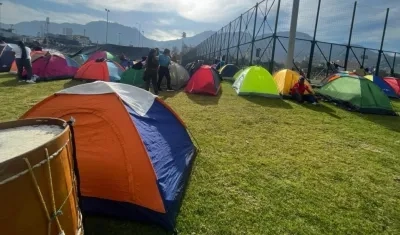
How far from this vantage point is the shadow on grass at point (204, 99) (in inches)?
391

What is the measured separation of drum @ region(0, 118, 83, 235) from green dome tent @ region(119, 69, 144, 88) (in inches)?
395

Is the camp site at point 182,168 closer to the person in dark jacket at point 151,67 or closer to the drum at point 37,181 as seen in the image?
the drum at point 37,181

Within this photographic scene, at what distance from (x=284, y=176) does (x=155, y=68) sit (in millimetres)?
7041

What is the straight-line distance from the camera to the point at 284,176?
4.53 metres

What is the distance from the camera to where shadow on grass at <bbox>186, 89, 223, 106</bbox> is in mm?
9930

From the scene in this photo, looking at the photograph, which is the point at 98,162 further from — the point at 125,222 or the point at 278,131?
the point at 278,131

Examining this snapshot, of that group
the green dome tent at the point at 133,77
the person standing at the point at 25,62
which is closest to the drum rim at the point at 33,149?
the green dome tent at the point at 133,77

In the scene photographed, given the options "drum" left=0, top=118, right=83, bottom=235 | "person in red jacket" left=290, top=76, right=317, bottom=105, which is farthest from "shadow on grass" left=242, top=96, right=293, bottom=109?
"drum" left=0, top=118, right=83, bottom=235

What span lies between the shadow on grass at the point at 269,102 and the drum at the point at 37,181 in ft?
29.0

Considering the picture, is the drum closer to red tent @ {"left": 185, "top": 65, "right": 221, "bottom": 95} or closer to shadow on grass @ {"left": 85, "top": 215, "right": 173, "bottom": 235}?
shadow on grass @ {"left": 85, "top": 215, "right": 173, "bottom": 235}

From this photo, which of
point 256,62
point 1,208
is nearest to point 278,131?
point 1,208

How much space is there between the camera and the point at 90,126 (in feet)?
10.7

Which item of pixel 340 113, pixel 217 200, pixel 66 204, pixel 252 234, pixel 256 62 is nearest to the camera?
pixel 66 204

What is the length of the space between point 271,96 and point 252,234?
896 centimetres
